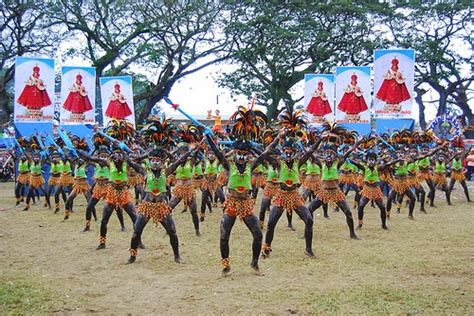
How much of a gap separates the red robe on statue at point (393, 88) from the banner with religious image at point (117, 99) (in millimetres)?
9437

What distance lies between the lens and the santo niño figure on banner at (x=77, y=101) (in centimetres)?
2019

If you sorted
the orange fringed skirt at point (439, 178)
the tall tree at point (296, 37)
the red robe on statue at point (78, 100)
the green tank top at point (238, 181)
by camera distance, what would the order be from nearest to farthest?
the green tank top at point (238, 181) → the orange fringed skirt at point (439, 178) → the red robe on statue at point (78, 100) → the tall tree at point (296, 37)

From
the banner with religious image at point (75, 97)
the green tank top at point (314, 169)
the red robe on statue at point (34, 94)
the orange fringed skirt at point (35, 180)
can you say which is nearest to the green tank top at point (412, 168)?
the green tank top at point (314, 169)

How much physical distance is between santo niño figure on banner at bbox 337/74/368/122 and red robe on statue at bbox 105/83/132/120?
8.33 metres

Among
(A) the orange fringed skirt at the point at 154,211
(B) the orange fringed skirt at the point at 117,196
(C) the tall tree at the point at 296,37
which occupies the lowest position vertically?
(A) the orange fringed skirt at the point at 154,211

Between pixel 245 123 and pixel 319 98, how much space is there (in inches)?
540

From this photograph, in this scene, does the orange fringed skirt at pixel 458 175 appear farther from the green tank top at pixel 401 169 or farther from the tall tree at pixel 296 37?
the tall tree at pixel 296 37

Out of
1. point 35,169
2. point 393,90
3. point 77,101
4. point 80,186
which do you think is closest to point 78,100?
point 77,101

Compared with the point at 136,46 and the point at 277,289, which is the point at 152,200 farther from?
the point at 136,46

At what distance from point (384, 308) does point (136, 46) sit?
2753cm

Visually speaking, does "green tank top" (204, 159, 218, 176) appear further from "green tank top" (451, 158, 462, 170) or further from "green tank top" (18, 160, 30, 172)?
"green tank top" (451, 158, 462, 170)

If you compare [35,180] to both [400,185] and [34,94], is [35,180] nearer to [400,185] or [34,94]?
[34,94]

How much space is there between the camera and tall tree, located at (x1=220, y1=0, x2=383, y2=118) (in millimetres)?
31547

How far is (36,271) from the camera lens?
29.3 feet
